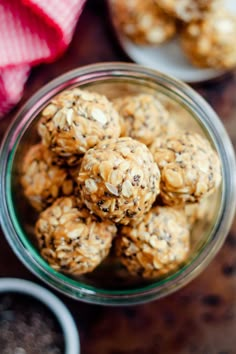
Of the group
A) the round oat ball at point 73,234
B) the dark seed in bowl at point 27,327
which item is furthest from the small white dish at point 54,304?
the round oat ball at point 73,234

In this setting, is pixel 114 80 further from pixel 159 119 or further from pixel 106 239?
pixel 106 239

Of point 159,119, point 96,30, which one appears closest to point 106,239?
point 159,119

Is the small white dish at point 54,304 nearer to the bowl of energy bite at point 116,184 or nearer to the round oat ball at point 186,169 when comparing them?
the bowl of energy bite at point 116,184

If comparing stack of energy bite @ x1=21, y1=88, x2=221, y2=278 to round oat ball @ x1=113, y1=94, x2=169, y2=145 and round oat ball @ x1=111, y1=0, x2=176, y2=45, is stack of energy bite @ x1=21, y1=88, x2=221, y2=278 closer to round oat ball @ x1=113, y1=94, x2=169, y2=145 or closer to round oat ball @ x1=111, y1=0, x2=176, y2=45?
round oat ball @ x1=113, y1=94, x2=169, y2=145

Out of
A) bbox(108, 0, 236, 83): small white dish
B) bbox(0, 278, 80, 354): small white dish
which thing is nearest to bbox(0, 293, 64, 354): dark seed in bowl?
bbox(0, 278, 80, 354): small white dish

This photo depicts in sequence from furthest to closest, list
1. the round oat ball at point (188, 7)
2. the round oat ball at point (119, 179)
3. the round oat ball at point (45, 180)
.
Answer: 1. the round oat ball at point (188, 7)
2. the round oat ball at point (45, 180)
3. the round oat ball at point (119, 179)

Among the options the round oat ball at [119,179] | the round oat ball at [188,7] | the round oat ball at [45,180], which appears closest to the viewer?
the round oat ball at [119,179]
